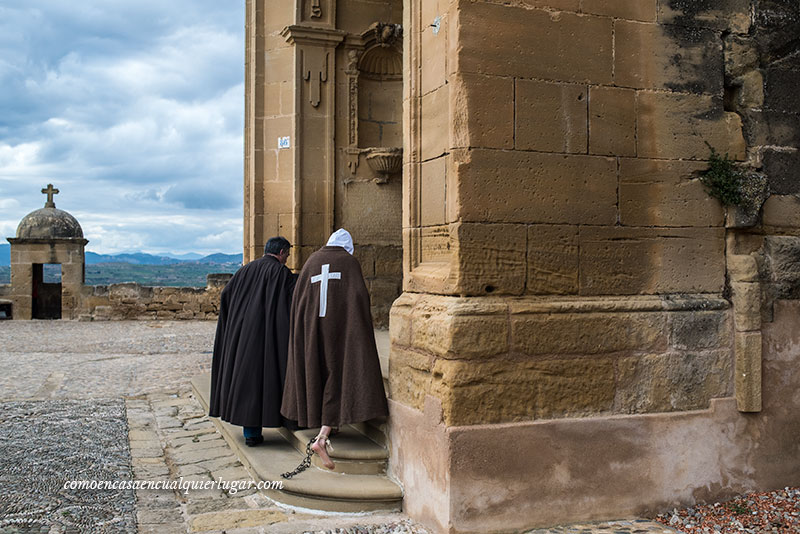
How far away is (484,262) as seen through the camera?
12.7 feet

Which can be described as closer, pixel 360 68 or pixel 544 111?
pixel 544 111

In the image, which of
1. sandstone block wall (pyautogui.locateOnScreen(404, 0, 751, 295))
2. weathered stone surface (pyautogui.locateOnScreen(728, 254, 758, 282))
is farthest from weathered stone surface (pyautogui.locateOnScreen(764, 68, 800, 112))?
weathered stone surface (pyautogui.locateOnScreen(728, 254, 758, 282))

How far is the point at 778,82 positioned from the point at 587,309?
2.00 m

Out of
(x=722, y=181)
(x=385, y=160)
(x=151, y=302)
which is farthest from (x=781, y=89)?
(x=151, y=302)

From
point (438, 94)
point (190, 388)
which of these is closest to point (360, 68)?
point (190, 388)

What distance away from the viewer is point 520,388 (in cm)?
389

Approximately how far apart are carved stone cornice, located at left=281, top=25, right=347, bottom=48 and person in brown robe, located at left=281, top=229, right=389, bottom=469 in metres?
4.50

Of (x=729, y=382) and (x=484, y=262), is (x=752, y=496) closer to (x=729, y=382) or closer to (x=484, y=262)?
(x=729, y=382)

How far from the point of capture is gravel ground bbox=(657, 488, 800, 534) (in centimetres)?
393

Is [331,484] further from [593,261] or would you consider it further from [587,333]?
[593,261]

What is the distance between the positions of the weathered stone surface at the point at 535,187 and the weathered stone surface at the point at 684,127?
0.33 meters

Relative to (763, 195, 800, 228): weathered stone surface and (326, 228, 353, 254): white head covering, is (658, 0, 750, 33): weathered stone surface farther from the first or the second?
(326, 228, 353, 254): white head covering

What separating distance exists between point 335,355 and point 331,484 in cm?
75

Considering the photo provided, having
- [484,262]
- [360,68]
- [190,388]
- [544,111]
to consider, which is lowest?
[190,388]
